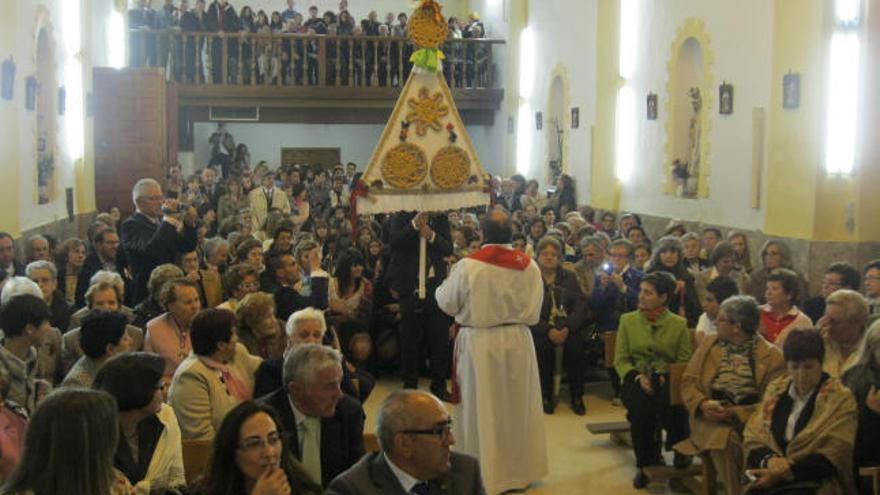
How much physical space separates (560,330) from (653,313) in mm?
1945

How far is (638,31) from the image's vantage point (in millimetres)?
14711

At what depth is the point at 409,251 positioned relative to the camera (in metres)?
8.73

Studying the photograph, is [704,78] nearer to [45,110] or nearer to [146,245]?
[146,245]

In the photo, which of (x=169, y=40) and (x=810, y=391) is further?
(x=169, y=40)

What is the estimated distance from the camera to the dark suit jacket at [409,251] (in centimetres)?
841

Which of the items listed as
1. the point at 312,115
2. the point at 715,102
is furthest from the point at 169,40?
the point at 715,102

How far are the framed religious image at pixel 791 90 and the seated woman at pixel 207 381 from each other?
743 cm

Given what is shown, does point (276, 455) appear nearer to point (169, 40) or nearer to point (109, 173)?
point (109, 173)

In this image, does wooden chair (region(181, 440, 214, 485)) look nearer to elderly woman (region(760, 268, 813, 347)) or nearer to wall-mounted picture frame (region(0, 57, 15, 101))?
elderly woman (region(760, 268, 813, 347))

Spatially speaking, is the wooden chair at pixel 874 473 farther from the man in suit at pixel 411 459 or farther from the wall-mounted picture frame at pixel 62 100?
the wall-mounted picture frame at pixel 62 100

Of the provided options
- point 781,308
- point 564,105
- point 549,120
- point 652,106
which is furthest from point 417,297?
point 549,120

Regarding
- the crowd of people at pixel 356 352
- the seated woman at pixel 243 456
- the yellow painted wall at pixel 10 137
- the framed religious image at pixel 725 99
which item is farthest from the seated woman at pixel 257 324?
the framed religious image at pixel 725 99

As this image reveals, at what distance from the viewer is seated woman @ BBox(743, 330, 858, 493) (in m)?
5.03

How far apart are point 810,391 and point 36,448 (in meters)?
3.73
